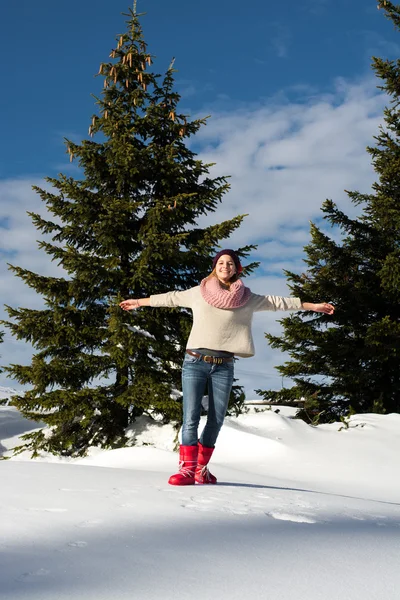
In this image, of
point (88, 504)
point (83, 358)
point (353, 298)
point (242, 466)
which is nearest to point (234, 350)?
point (88, 504)

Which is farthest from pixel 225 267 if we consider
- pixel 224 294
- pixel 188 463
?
pixel 188 463

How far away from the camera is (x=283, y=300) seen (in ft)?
17.3

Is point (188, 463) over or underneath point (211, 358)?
underneath

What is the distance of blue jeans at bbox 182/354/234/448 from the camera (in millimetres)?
4957

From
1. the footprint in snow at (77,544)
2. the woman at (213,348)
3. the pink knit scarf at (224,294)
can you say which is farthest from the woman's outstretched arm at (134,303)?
the footprint in snow at (77,544)

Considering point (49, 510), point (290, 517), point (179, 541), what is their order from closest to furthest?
1. point (179, 541)
2. point (49, 510)
3. point (290, 517)

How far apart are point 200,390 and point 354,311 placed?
10.4m

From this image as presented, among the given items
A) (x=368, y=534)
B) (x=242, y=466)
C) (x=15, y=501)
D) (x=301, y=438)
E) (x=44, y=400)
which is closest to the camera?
(x=368, y=534)

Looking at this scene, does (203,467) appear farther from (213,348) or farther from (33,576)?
(33,576)

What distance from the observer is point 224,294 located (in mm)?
4961

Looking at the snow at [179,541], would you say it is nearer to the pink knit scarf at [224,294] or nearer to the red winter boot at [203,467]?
the red winter boot at [203,467]

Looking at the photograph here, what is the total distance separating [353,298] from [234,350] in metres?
10.2

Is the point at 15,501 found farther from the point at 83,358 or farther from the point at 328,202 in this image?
the point at 328,202

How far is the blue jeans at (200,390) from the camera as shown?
4.96 m
